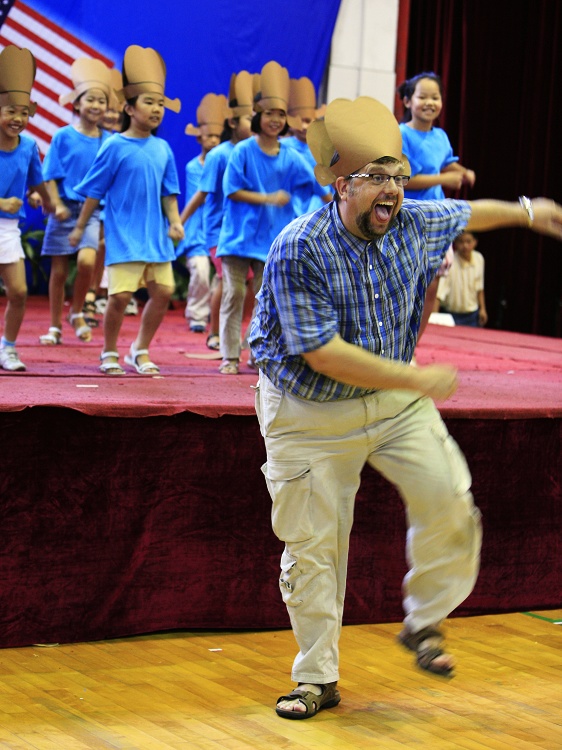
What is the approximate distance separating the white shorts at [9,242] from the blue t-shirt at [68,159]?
157 cm

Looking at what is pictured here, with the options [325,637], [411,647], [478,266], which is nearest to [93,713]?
[325,637]

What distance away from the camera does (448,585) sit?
286cm

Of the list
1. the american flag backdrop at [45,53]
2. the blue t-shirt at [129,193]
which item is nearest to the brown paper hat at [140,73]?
the blue t-shirt at [129,193]

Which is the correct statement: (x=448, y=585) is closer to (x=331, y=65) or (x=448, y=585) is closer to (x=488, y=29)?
(x=331, y=65)

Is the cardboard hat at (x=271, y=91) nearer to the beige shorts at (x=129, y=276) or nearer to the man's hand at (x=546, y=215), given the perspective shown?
the beige shorts at (x=129, y=276)

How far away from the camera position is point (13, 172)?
507 centimetres

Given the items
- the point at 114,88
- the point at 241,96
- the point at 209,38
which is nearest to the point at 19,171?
the point at 241,96

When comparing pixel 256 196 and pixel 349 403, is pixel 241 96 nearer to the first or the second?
pixel 256 196

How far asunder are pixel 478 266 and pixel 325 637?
7.04 meters

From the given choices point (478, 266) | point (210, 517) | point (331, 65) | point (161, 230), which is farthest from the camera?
point (331, 65)

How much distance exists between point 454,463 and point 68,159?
432 cm

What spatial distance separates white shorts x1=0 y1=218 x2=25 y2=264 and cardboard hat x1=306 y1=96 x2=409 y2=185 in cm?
249

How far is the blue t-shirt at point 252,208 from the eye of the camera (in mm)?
5418

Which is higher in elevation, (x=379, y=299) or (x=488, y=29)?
(x=488, y=29)
